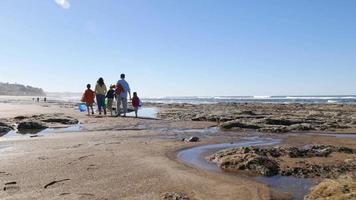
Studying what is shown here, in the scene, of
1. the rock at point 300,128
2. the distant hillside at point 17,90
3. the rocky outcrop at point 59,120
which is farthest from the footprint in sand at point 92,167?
the distant hillside at point 17,90

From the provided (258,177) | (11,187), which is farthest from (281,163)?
(11,187)

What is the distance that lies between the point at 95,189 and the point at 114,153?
2727 mm

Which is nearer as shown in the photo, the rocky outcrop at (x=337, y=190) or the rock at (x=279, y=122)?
the rocky outcrop at (x=337, y=190)

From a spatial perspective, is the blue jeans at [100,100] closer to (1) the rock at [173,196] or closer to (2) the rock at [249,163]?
(2) the rock at [249,163]

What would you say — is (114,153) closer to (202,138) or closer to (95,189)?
(95,189)

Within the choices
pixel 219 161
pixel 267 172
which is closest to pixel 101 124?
pixel 219 161

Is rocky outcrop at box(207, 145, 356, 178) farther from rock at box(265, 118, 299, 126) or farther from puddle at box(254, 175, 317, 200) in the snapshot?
rock at box(265, 118, 299, 126)

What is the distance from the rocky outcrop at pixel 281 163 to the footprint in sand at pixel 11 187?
10.9ft

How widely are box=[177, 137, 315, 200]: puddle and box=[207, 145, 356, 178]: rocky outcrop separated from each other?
0.22m

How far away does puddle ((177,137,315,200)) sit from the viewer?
5.65m

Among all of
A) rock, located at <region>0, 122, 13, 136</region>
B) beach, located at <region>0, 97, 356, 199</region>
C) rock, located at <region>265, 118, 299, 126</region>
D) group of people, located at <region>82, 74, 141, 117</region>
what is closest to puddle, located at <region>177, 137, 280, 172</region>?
beach, located at <region>0, 97, 356, 199</region>

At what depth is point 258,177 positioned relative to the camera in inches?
251

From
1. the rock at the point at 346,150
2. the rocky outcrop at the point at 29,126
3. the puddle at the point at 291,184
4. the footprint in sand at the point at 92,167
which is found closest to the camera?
the puddle at the point at 291,184

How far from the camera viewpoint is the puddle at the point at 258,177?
5648 millimetres
